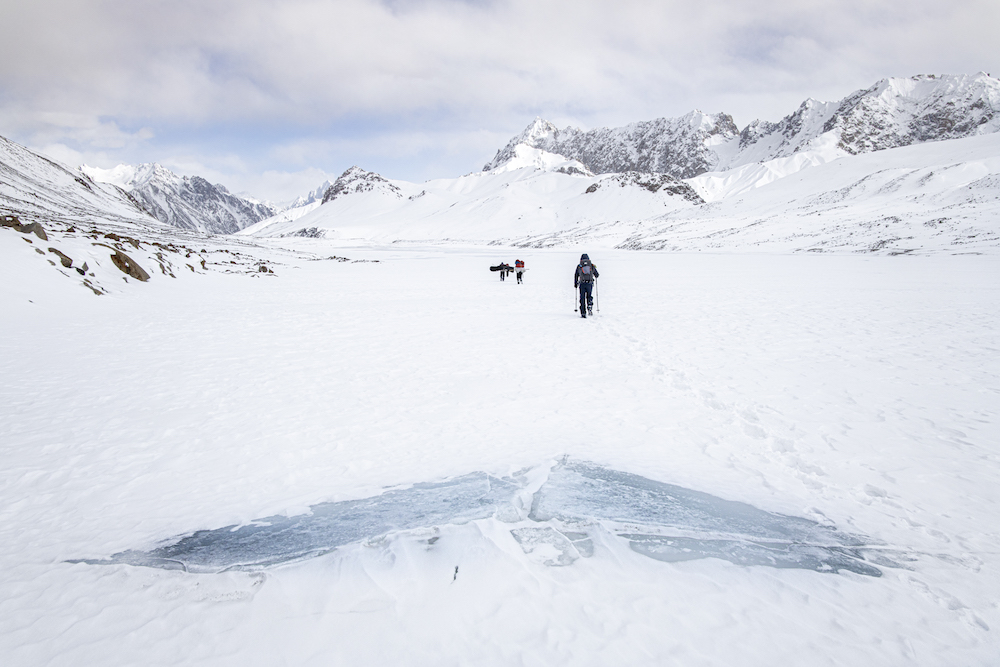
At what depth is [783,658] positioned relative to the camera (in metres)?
2.59

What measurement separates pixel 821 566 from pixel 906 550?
70cm

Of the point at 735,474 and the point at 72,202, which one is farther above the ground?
the point at 72,202

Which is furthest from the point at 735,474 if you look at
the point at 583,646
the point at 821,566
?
the point at 583,646

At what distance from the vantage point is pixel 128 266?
20469 millimetres

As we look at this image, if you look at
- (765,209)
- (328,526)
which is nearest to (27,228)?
(328,526)

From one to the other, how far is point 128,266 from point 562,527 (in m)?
24.1

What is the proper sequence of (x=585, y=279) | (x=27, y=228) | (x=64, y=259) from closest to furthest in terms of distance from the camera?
(x=585, y=279), (x=64, y=259), (x=27, y=228)

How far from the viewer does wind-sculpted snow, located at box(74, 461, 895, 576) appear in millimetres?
3557

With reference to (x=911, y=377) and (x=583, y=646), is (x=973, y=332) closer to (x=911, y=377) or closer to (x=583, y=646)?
(x=911, y=377)

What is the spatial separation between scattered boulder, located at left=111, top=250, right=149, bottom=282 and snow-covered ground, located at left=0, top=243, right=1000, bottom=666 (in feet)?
38.2

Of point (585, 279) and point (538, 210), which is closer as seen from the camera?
point (585, 279)

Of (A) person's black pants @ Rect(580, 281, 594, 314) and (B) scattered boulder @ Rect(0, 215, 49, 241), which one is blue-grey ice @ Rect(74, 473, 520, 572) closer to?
(A) person's black pants @ Rect(580, 281, 594, 314)

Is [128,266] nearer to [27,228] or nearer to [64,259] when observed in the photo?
[64,259]

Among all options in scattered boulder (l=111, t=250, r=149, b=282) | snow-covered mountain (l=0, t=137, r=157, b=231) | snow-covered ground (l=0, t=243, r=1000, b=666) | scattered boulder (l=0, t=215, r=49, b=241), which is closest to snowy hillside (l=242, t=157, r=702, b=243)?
snow-covered mountain (l=0, t=137, r=157, b=231)
